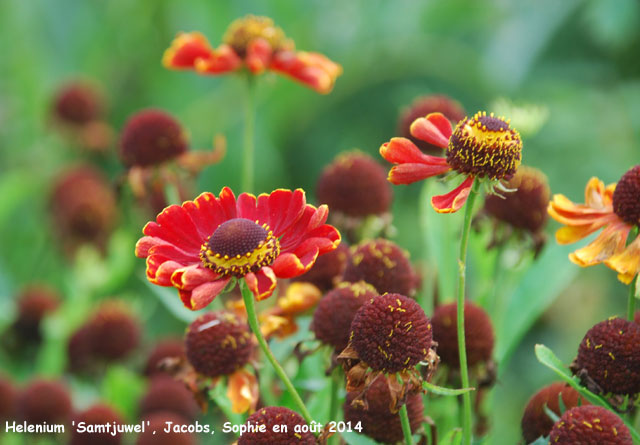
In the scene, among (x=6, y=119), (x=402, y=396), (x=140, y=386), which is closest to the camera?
(x=402, y=396)

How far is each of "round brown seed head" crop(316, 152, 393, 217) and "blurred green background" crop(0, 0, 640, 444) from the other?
0.86m

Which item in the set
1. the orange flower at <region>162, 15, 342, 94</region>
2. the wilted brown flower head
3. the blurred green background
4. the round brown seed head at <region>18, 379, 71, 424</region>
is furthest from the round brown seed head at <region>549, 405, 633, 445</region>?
the blurred green background

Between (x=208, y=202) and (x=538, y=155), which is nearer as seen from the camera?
(x=208, y=202)

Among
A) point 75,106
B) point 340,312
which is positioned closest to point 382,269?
point 340,312

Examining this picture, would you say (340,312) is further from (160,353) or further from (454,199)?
(160,353)

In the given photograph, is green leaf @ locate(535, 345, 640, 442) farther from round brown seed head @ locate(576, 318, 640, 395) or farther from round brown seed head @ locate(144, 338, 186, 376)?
round brown seed head @ locate(144, 338, 186, 376)

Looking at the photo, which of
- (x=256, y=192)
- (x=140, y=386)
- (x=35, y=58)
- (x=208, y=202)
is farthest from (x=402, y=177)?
(x=35, y=58)

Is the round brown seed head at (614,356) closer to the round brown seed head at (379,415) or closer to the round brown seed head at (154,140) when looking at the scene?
the round brown seed head at (379,415)

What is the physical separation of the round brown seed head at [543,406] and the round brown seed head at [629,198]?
101 millimetres

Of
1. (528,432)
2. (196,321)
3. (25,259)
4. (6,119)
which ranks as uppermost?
(6,119)

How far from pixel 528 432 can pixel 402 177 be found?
16 centimetres

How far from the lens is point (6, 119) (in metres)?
1.71

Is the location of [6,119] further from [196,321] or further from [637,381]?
[637,381]

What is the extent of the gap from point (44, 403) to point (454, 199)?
487 mm
